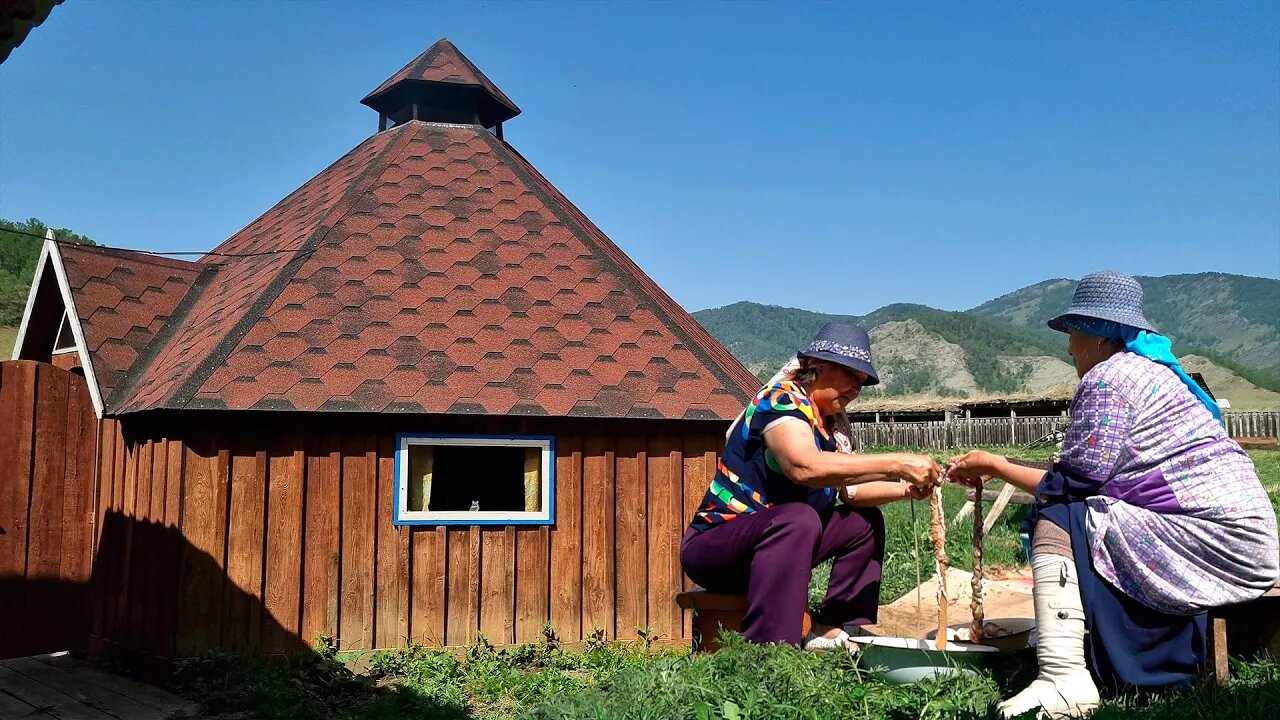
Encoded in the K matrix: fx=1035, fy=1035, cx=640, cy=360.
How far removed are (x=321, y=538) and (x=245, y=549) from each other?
1.65 ft

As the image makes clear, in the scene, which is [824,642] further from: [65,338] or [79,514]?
[65,338]

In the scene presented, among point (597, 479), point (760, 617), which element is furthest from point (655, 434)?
point (760, 617)

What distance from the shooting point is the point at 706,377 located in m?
8.34

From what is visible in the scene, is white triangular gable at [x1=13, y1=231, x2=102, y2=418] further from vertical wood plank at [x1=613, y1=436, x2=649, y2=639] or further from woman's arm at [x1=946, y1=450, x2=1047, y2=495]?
woman's arm at [x1=946, y1=450, x2=1047, y2=495]

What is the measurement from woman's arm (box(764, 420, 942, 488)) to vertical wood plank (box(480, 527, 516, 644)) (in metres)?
4.03

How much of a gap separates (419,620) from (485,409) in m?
1.57

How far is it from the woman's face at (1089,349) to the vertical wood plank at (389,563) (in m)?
5.01

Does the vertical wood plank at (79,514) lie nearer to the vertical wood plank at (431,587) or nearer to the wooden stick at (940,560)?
the vertical wood plank at (431,587)

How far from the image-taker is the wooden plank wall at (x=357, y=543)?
707cm

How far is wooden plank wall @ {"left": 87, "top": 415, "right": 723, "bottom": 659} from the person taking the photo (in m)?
7.07

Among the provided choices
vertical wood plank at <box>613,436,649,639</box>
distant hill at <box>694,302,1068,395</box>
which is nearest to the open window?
vertical wood plank at <box>613,436,649,639</box>

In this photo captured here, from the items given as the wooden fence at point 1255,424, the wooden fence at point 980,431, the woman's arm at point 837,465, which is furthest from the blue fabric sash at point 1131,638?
the wooden fence at point 1255,424

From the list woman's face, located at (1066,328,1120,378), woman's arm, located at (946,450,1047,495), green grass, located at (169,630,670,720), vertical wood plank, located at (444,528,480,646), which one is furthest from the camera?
vertical wood plank, located at (444,528,480,646)

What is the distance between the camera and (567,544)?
7781mm
